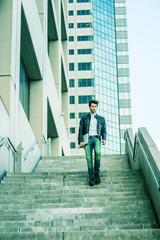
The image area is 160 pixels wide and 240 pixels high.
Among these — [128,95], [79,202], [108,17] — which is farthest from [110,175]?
[108,17]

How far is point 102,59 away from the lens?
8156cm

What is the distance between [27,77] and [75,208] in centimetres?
1069

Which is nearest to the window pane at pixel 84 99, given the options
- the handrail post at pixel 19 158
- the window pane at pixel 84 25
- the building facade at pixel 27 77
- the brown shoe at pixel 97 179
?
the window pane at pixel 84 25

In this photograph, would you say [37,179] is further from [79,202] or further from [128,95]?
[128,95]

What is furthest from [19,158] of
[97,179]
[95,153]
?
[97,179]

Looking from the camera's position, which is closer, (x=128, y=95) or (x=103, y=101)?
(x=103, y=101)

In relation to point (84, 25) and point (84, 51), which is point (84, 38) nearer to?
point (84, 25)

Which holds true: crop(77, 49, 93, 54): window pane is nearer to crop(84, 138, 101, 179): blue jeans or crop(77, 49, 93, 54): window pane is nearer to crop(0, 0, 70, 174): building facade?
crop(0, 0, 70, 174): building facade

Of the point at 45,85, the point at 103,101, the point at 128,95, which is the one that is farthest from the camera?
the point at 128,95

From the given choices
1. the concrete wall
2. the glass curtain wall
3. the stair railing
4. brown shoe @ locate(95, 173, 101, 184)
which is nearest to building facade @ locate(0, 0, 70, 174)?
the stair railing

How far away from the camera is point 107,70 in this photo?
8244 cm

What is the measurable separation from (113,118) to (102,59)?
466 inches

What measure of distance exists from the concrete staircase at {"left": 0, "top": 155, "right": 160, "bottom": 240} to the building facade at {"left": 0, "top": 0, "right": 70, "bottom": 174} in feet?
5.56

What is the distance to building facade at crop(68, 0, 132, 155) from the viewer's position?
76.1m
